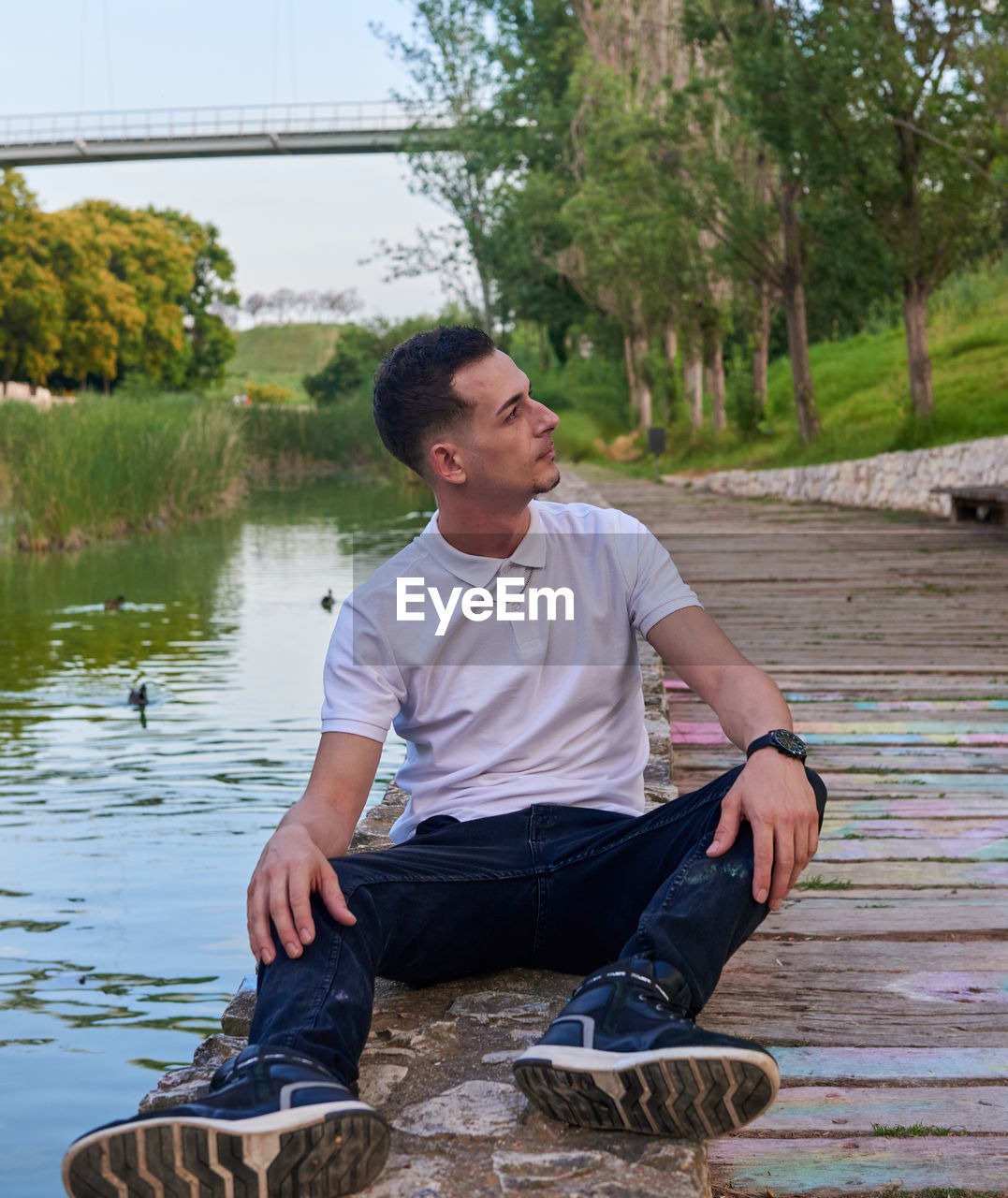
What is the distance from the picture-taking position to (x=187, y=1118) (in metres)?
1.61

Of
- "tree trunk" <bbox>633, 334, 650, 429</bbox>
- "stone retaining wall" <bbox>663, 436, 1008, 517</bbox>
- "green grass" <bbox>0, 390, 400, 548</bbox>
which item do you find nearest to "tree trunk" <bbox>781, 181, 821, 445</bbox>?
"stone retaining wall" <bbox>663, 436, 1008, 517</bbox>

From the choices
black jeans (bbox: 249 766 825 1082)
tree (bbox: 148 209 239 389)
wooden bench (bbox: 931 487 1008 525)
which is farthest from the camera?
tree (bbox: 148 209 239 389)

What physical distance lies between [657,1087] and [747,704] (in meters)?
0.79

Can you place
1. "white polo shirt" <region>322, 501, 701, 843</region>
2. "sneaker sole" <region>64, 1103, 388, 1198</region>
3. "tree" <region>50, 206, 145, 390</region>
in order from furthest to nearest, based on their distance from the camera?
"tree" <region>50, 206, 145, 390</region> < "white polo shirt" <region>322, 501, 701, 843</region> < "sneaker sole" <region>64, 1103, 388, 1198</region>

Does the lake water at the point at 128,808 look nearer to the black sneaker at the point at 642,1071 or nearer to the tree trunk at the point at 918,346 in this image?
the black sneaker at the point at 642,1071

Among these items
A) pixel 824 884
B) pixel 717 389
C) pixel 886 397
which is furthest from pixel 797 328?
pixel 824 884

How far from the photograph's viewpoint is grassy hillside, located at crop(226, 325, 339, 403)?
10412 centimetres

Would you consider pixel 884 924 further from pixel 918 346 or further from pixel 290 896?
pixel 918 346

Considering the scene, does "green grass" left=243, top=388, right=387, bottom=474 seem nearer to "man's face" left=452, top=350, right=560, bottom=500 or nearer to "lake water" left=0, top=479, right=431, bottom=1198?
"lake water" left=0, top=479, right=431, bottom=1198

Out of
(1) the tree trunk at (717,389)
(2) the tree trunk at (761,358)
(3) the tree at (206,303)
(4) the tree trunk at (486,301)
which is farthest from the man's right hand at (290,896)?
(3) the tree at (206,303)

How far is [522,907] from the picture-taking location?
233 cm

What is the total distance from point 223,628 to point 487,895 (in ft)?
29.2

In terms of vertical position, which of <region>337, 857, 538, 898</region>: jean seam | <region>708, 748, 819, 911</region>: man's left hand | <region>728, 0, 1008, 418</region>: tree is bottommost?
<region>337, 857, 538, 898</region>: jean seam

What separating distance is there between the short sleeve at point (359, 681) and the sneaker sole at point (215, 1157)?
0.80 metres
